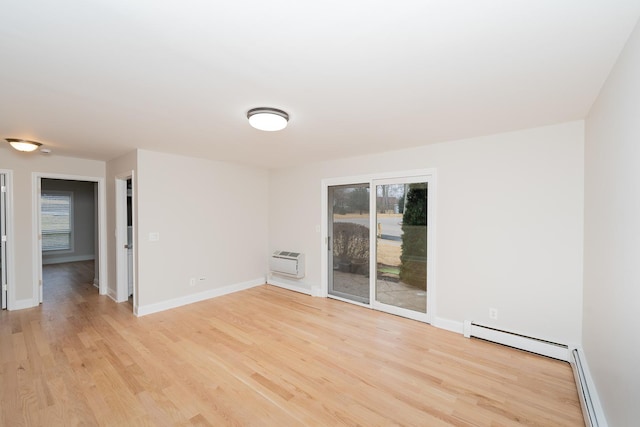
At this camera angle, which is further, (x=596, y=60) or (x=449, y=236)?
(x=449, y=236)

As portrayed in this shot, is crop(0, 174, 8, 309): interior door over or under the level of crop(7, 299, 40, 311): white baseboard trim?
over

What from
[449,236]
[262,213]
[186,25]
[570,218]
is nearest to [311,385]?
[449,236]

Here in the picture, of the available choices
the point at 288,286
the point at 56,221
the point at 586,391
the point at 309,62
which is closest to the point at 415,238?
the point at 586,391

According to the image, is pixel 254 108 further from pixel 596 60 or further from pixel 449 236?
pixel 449 236

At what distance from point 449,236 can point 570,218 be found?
112 centimetres

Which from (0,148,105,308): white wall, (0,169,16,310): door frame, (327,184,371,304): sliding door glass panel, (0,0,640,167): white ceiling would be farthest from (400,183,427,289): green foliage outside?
(0,169,16,310): door frame

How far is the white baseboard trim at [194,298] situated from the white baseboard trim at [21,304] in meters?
1.83

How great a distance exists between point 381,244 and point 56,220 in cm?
923

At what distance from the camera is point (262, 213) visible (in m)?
5.45

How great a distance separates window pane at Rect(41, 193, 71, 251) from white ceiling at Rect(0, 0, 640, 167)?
6.54 metres

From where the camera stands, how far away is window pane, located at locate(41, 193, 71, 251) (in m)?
7.54

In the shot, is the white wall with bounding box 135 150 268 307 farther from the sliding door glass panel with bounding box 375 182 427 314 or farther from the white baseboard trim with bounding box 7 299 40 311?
the sliding door glass panel with bounding box 375 182 427 314

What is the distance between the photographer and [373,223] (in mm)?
4055

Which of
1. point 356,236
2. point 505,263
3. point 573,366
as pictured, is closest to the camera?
point 573,366
